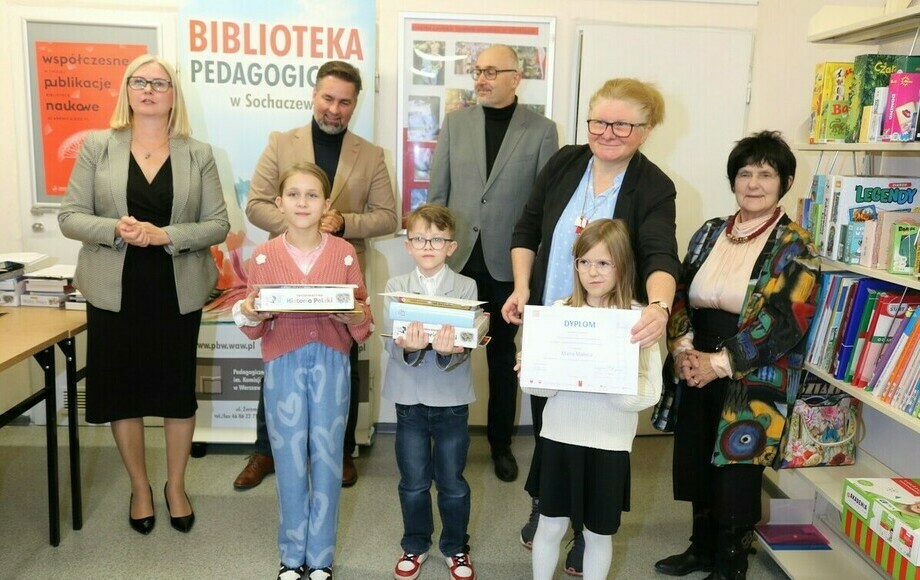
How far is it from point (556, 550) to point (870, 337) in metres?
1.16

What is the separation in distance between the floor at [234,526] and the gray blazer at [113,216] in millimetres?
887

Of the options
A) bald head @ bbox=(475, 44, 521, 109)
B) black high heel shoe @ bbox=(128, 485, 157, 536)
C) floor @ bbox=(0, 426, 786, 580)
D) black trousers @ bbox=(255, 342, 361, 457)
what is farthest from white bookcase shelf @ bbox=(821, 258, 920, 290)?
black high heel shoe @ bbox=(128, 485, 157, 536)

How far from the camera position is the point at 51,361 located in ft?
8.54

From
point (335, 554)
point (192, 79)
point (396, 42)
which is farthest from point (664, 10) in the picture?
point (335, 554)

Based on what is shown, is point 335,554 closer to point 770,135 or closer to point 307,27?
point 770,135

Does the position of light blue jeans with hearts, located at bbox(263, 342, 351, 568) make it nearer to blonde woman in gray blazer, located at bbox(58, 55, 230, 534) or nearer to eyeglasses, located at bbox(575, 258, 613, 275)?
blonde woman in gray blazer, located at bbox(58, 55, 230, 534)

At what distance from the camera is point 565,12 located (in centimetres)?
372

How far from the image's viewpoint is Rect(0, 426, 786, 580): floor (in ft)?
8.55

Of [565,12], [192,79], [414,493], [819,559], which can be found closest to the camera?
[414,493]

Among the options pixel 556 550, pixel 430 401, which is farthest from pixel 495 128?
pixel 556 550

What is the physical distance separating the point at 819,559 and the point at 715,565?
44cm

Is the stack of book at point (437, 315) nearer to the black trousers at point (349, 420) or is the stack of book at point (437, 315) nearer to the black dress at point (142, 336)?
the black dress at point (142, 336)

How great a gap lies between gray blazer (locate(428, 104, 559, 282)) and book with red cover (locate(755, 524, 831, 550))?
1.40 metres

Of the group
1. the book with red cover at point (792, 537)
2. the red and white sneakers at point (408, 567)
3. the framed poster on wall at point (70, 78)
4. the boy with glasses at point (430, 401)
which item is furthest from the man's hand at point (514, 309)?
the framed poster on wall at point (70, 78)
